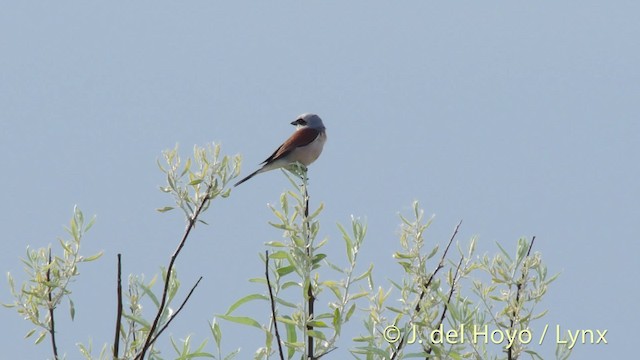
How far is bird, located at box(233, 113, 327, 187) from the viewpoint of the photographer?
9.50m

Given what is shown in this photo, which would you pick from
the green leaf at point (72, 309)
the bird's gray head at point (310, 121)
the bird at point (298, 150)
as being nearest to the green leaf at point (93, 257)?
the green leaf at point (72, 309)

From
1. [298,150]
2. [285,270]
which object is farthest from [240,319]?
[298,150]

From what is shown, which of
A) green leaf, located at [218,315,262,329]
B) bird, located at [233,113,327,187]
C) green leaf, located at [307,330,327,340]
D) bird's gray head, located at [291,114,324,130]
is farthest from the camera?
bird's gray head, located at [291,114,324,130]

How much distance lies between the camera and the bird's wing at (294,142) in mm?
9508

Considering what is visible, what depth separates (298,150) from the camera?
374 inches

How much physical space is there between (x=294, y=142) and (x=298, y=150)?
0.11 m

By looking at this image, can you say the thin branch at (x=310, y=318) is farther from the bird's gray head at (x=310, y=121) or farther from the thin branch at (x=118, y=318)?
the bird's gray head at (x=310, y=121)

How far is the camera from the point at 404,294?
3.99 m

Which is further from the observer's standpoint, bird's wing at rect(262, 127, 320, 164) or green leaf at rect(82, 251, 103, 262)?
bird's wing at rect(262, 127, 320, 164)

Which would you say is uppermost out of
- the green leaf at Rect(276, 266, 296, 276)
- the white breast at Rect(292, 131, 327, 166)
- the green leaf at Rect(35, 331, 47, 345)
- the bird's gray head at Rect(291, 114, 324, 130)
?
the bird's gray head at Rect(291, 114, 324, 130)

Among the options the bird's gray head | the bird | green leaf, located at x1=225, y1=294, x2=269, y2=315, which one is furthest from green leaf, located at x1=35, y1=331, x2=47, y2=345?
the bird's gray head

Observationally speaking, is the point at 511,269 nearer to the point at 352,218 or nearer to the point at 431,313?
the point at 431,313

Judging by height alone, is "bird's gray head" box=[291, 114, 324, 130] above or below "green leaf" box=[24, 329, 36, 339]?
above

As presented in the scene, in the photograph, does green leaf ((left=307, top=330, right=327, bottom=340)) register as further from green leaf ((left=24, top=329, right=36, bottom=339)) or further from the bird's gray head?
the bird's gray head
